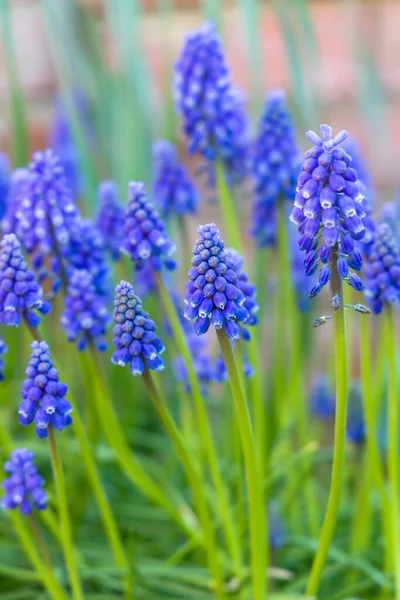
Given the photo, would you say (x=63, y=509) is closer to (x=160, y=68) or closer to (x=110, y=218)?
(x=110, y=218)

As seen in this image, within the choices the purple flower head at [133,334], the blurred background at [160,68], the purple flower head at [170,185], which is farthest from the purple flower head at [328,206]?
the blurred background at [160,68]

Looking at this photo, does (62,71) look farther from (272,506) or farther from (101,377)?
(272,506)

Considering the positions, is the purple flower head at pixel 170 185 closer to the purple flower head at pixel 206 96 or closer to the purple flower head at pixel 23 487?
the purple flower head at pixel 206 96

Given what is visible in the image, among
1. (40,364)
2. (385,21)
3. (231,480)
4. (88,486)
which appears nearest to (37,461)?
(88,486)

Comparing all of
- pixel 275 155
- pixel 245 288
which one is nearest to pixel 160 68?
pixel 275 155

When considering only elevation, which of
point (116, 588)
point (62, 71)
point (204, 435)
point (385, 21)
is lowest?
point (116, 588)
